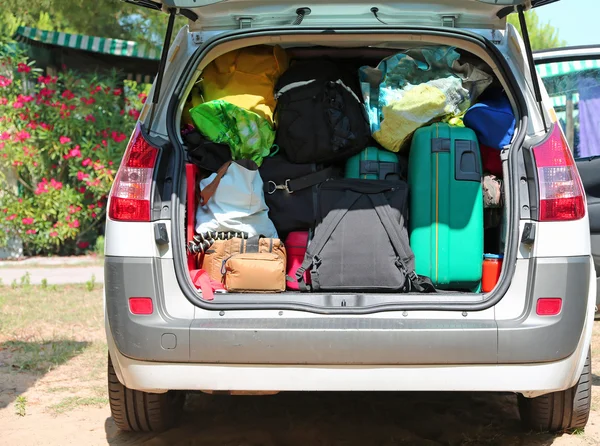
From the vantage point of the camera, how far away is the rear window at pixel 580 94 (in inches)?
193

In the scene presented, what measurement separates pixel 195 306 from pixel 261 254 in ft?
1.49

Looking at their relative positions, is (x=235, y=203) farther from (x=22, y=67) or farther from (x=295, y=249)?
(x=22, y=67)

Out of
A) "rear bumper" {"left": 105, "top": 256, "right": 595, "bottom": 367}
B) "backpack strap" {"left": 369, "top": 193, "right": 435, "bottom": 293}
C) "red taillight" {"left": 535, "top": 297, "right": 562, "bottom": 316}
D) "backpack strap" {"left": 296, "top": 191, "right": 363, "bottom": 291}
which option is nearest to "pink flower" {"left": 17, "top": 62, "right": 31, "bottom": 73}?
"backpack strap" {"left": 296, "top": 191, "right": 363, "bottom": 291}

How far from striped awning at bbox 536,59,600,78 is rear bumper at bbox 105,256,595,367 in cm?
240

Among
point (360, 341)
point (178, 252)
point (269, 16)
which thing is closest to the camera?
point (360, 341)

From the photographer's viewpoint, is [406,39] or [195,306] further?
[406,39]

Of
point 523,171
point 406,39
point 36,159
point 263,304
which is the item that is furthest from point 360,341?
point 36,159

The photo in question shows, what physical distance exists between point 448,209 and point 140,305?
1297 millimetres

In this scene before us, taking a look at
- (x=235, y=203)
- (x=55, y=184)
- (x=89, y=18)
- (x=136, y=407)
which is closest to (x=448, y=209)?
(x=235, y=203)

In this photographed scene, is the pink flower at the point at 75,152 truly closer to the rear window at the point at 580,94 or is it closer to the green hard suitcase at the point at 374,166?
the rear window at the point at 580,94

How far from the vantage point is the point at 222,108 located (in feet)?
11.5

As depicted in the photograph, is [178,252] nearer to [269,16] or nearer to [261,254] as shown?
[261,254]

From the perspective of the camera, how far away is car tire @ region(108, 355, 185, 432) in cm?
325

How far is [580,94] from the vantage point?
16.6 ft
